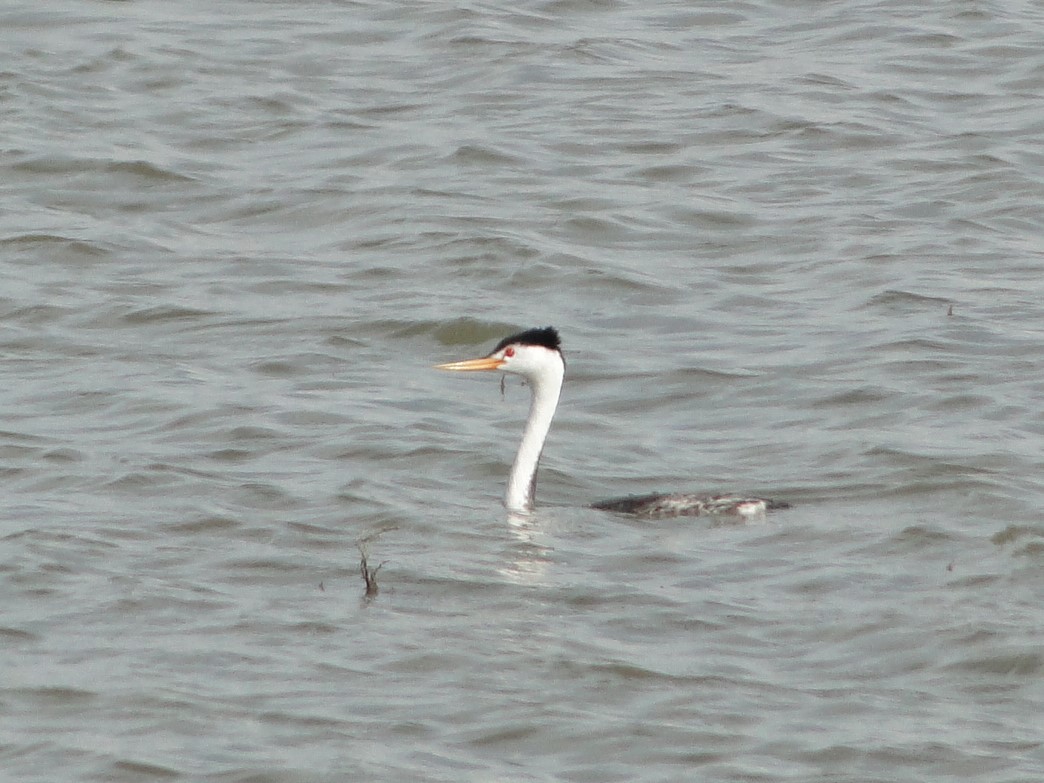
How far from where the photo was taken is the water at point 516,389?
7750mm

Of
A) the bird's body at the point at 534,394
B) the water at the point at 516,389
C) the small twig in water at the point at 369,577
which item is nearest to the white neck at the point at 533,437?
the bird's body at the point at 534,394

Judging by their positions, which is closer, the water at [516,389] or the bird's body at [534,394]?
the water at [516,389]

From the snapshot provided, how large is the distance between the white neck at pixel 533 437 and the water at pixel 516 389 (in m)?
0.15

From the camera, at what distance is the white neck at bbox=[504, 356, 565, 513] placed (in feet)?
35.1

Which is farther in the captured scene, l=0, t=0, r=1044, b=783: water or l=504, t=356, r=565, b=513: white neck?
l=504, t=356, r=565, b=513: white neck

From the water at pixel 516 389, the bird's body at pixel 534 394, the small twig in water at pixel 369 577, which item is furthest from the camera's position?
the bird's body at pixel 534 394

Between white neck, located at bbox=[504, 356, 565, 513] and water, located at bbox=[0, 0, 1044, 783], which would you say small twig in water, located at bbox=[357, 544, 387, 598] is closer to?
water, located at bbox=[0, 0, 1044, 783]

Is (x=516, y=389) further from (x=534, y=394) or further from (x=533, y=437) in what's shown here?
(x=533, y=437)

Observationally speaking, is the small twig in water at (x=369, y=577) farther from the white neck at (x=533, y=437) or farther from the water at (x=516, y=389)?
the white neck at (x=533, y=437)

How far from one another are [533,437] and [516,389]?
1983 mm

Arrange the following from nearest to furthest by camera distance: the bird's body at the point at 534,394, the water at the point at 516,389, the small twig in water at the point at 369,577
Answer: the water at the point at 516,389 < the small twig in water at the point at 369,577 < the bird's body at the point at 534,394

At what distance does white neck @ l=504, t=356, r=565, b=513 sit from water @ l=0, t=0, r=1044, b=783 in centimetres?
15

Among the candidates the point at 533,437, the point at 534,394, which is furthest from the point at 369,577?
the point at 534,394

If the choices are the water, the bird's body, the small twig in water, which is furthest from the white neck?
the small twig in water
